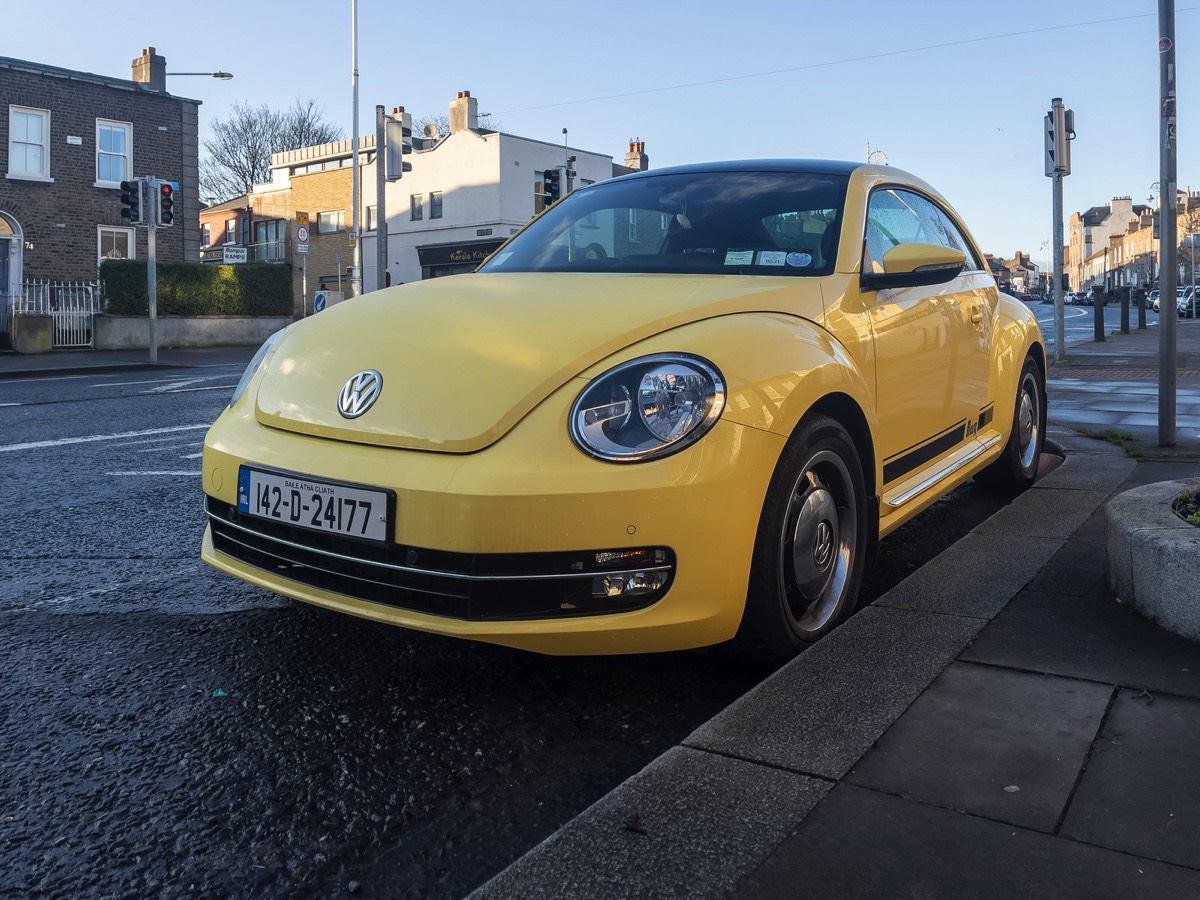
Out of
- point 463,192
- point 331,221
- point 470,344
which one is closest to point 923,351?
point 470,344

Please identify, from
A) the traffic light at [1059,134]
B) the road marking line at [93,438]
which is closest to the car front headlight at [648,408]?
the road marking line at [93,438]

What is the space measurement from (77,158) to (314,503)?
96.1 ft

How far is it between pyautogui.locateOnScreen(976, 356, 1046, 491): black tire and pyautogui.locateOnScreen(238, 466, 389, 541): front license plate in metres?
3.58

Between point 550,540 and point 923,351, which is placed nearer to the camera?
point 550,540

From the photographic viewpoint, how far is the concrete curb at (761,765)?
1.81 m

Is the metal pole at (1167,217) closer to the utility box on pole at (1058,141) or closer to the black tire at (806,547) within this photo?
the black tire at (806,547)

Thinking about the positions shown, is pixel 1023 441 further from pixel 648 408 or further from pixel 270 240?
pixel 270 240

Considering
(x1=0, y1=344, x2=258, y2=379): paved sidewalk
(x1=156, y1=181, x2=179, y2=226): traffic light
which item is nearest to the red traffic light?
(x1=156, y1=181, x2=179, y2=226): traffic light

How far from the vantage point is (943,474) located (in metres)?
4.14

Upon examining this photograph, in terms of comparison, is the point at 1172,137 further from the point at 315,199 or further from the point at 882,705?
the point at 315,199

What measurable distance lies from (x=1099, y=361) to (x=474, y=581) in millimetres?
15720

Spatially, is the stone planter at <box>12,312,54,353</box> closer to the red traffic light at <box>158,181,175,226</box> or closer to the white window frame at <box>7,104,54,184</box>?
the red traffic light at <box>158,181,175,226</box>

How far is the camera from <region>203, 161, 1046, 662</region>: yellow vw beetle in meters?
2.50

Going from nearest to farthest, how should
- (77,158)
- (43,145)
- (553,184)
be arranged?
(553,184), (43,145), (77,158)
